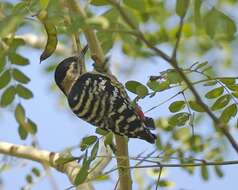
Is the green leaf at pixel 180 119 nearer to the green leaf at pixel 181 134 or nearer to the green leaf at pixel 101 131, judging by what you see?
the green leaf at pixel 101 131

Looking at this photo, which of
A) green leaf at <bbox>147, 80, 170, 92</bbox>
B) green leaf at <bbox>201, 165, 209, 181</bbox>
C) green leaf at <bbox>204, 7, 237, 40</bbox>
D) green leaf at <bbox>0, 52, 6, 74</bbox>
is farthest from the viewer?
green leaf at <bbox>201, 165, 209, 181</bbox>

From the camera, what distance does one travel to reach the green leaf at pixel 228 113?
2207mm

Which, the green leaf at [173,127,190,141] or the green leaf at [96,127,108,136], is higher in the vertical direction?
the green leaf at [173,127,190,141]

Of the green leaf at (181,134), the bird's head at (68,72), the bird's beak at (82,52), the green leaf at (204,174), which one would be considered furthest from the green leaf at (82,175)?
the green leaf at (181,134)

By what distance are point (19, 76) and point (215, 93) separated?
2.84 ft


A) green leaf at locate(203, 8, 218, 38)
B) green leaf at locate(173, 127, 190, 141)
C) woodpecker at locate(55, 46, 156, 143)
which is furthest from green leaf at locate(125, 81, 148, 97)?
green leaf at locate(173, 127, 190, 141)

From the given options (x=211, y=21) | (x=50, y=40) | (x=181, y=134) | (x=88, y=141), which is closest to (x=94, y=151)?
(x=88, y=141)

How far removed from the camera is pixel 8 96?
269 centimetres

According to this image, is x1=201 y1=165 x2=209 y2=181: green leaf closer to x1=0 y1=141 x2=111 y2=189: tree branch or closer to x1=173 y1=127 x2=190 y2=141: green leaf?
x1=173 y1=127 x2=190 y2=141: green leaf

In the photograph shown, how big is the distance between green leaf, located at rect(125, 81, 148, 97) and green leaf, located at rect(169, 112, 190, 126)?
0.57 feet

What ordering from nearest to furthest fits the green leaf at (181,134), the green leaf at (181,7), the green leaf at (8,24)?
1. the green leaf at (8,24)
2. the green leaf at (181,7)
3. the green leaf at (181,134)

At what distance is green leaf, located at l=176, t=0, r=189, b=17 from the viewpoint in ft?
4.60

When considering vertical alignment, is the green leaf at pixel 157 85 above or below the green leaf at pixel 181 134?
below

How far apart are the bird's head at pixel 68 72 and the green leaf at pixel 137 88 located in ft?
2.89
